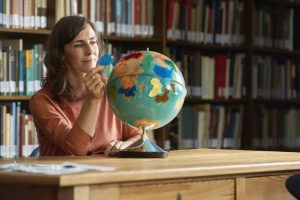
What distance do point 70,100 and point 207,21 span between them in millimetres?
2413

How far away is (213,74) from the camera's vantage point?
16.4 ft

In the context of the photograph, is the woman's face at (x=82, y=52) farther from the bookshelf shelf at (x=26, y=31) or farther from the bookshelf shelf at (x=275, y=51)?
the bookshelf shelf at (x=275, y=51)

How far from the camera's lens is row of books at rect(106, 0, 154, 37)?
4.38 m

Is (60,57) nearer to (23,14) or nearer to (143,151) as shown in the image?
(143,151)

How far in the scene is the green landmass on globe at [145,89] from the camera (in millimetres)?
2256

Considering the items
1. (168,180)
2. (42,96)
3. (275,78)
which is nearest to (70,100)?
(42,96)

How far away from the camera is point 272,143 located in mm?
5344

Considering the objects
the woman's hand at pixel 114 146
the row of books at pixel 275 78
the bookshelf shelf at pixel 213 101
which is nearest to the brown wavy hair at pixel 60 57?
the woman's hand at pixel 114 146

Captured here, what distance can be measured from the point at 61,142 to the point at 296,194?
100cm

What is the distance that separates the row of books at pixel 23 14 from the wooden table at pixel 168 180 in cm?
186

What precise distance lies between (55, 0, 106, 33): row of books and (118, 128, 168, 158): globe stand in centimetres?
190

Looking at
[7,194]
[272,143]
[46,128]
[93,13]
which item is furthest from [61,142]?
[272,143]

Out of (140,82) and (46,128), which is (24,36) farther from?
(140,82)

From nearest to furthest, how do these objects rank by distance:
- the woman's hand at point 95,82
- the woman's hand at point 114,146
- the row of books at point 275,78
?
the woman's hand at point 95,82 < the woman's hand at point 114,146 < the row of books at point 275,78
